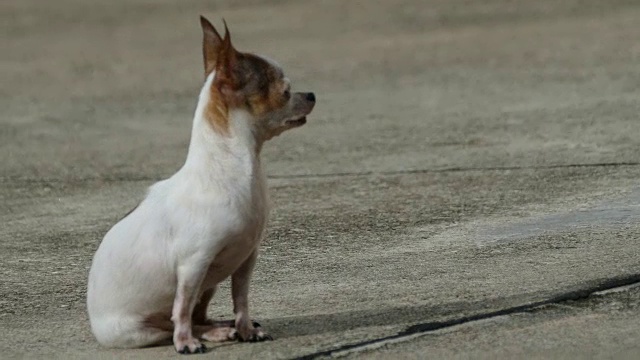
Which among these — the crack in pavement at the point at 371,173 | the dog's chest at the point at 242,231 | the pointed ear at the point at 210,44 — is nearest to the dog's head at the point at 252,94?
the pointed ear at the point at 210,44

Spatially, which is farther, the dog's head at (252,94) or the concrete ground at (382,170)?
the concrete ground at (382,170)

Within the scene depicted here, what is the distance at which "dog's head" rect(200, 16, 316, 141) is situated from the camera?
5.45 metres

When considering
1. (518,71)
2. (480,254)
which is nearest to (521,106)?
(518,71)

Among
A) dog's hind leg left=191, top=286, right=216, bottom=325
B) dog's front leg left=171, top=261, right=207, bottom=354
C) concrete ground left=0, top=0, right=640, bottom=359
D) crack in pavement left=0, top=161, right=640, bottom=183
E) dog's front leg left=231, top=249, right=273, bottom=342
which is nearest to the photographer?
dog's front leg left=171, top=261, right=207, bottom=354

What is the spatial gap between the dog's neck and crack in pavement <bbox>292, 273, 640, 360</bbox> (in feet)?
2.40

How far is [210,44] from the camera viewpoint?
5.61 metres

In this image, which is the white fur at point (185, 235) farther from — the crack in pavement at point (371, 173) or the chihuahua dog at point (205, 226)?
the crack in pavement at point (371, 173)

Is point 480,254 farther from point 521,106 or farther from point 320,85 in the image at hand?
point 320,85

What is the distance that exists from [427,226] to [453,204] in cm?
54

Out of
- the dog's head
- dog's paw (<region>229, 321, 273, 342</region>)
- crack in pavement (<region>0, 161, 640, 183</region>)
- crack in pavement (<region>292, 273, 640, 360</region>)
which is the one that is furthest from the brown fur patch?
crack in pavement (<region>0, 161, 640, 183</region>)

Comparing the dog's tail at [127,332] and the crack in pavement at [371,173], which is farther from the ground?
the dog's tail at [127,332]

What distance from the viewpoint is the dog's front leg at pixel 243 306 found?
220 inches

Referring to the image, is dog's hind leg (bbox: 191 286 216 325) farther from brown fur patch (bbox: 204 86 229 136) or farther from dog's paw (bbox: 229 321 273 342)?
brown fur patch (bbox: 204 86 229 136)

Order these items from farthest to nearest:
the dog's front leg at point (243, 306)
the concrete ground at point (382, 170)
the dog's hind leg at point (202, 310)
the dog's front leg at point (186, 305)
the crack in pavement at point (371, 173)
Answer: the crack in pavement at point (371, 173), the concrete ground at point (382, 170), the dog's hind leg at point (202, 310), the dog's front leg at point (243, 306), the dog's front leg at point (186, 305)
